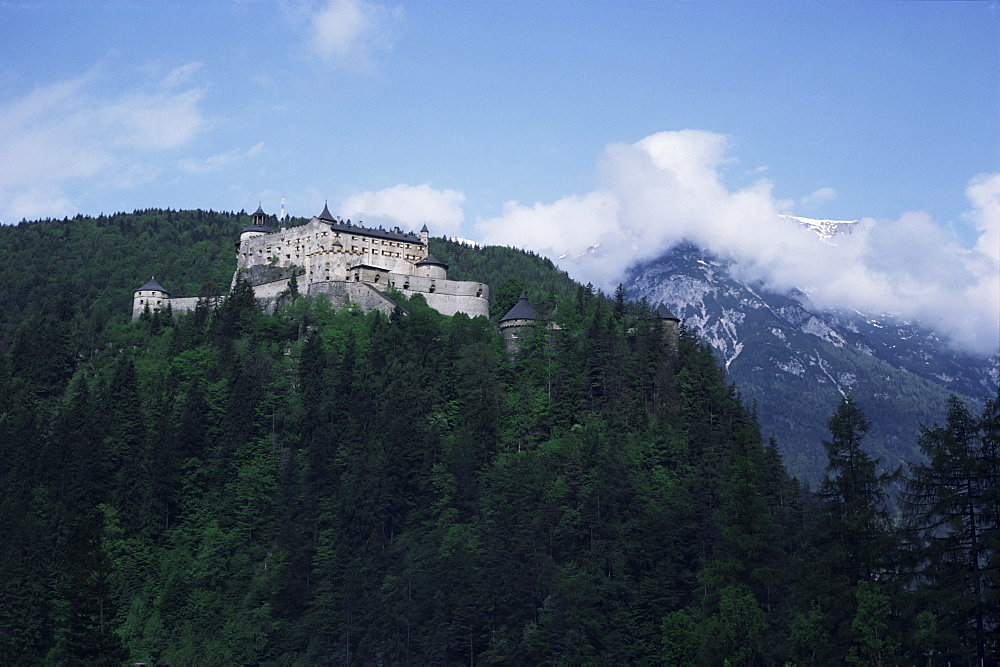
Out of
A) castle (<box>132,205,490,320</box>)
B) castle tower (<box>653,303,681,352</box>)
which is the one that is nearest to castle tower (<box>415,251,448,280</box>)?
castle (<box>132,205,490,320</box>)

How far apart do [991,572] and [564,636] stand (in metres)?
31.0

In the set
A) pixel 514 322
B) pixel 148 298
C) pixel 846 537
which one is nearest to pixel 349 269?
pixel 514 322

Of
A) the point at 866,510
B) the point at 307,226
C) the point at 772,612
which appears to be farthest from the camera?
the point at 307,226

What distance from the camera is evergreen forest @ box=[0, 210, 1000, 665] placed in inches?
1676

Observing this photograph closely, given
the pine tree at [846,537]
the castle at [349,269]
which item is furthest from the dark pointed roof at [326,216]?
the pine tree at [846,537]

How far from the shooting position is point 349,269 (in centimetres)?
10931

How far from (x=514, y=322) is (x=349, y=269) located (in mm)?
20407

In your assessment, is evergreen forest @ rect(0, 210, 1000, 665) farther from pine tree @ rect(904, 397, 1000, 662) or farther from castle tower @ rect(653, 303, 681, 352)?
castle tower @ rect(653, 303, 681, 352)

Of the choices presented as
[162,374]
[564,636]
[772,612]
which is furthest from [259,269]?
[772,612]

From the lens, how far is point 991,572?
35.8 meters

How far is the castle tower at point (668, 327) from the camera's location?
92444 millimetres

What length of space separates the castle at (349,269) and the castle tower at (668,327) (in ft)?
65.5

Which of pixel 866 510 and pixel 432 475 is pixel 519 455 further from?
pixel 866 510

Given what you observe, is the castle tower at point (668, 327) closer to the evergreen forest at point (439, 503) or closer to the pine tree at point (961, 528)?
the evergreen forest at point (439, 503)
